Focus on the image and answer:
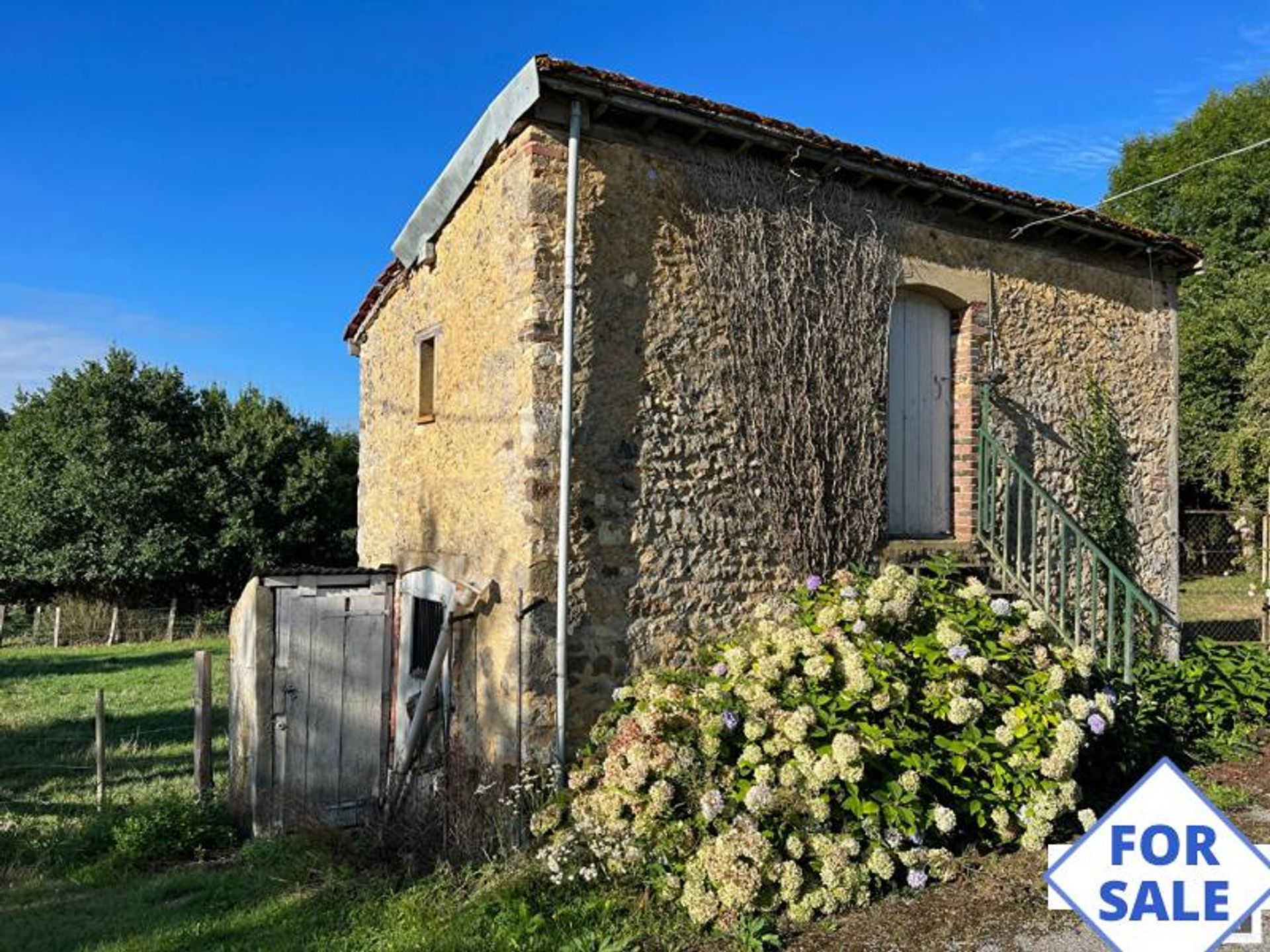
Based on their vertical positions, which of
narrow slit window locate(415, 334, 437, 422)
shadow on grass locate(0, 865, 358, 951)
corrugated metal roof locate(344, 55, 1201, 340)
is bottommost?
shadow on grass locate(0, 865, 358, 951)

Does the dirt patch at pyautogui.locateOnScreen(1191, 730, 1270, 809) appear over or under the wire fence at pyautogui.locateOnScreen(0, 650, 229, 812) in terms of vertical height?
over

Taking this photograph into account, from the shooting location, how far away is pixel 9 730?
34.6 ft

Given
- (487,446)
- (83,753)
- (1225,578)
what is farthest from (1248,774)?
(1225,578)

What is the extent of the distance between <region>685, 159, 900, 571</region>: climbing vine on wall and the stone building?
3 cm

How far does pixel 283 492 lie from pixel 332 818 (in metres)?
19.1

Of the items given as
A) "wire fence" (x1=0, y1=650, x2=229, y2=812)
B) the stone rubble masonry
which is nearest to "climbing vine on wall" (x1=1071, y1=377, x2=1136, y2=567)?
the stone rubble masonry

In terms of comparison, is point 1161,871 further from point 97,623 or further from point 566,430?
point 97,623

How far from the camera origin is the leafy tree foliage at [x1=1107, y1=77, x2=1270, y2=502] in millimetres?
18812

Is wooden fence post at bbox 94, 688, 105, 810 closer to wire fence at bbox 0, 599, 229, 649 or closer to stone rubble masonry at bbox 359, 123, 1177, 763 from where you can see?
stone rubble masonry at bbox 359, 123, 1177, 763

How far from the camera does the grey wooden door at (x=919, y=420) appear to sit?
732cm

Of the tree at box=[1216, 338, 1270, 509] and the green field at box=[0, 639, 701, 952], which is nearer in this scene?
the green field at box=[0, 639, 701, 952]

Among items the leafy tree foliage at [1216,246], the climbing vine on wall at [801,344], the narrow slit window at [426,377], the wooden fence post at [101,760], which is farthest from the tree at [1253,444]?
the wooden fence post at [101,760]

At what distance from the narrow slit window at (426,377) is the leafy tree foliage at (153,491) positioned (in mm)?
17410

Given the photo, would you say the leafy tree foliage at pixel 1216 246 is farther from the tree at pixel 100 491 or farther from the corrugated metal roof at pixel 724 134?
the tree at pixel 100 491
